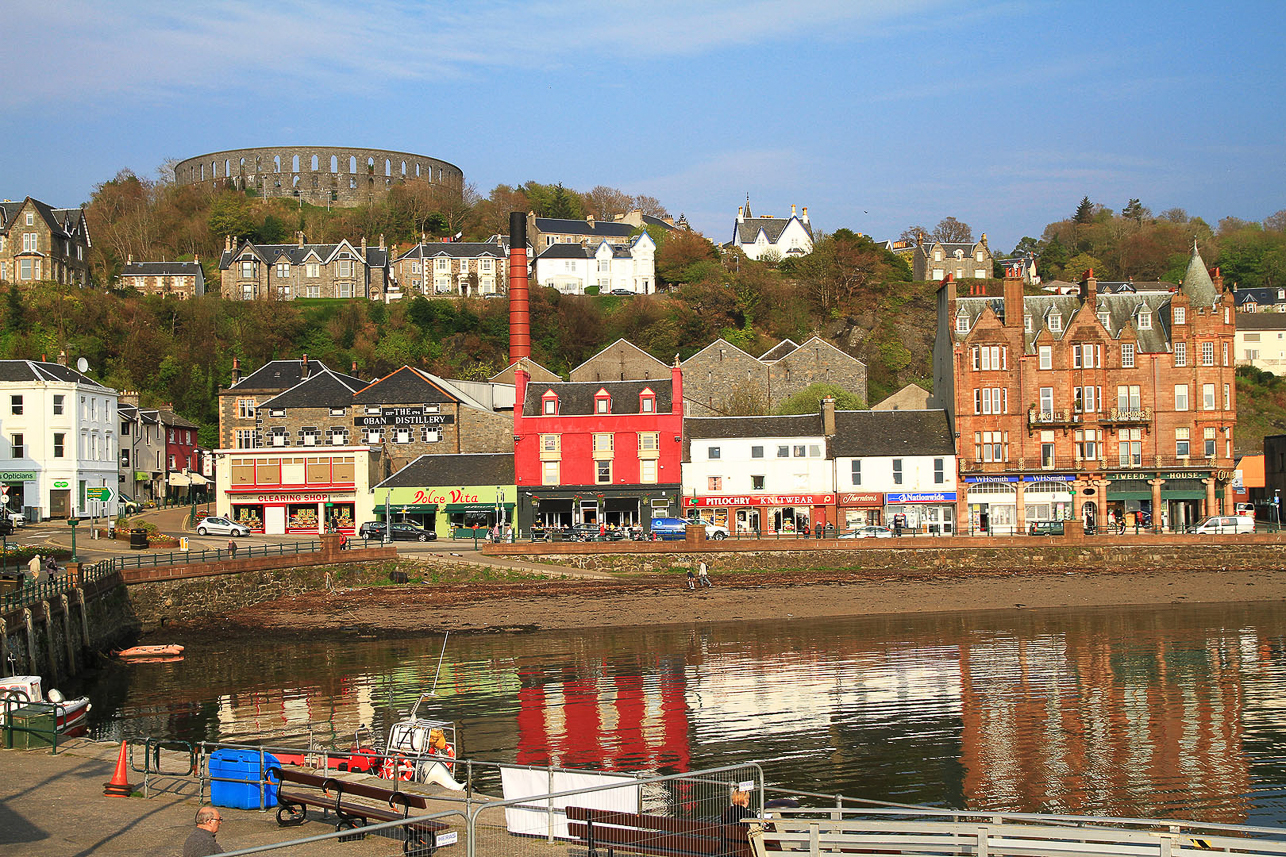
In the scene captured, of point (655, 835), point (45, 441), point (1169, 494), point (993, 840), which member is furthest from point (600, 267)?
point (993, 840)

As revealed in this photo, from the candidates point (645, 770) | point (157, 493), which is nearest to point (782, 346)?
point (157, 493)

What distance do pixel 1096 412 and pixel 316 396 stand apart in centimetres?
4515

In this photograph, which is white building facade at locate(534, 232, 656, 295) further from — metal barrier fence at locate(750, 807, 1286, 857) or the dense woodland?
metal barrier fence at locate(750, 807, 1286, 857)

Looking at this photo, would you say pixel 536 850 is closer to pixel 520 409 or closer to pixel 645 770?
pixel 645 770

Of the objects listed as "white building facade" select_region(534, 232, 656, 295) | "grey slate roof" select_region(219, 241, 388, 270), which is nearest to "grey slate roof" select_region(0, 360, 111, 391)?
"grey slate roof" select_region(219, 241, 388, 270)

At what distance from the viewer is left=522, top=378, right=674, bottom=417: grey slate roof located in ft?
201

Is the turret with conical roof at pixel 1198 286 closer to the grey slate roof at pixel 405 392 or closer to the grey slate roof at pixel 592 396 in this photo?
the grey slate roof at pixel 592 396

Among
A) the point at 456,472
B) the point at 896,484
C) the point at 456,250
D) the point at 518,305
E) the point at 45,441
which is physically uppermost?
the point at 456,250

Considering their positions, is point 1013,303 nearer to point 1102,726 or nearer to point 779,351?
point 779,351

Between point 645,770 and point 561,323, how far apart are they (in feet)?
244

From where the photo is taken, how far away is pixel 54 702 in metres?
21.9

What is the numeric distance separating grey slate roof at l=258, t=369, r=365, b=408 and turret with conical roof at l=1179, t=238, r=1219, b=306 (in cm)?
4857

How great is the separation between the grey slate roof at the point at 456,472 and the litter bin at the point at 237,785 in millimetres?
44927

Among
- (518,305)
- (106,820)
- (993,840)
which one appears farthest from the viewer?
(518,305)
